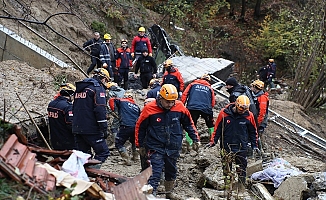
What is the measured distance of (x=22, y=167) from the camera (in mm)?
4016

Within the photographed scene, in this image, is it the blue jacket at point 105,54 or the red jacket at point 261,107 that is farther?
the blue jacket at point 105,54

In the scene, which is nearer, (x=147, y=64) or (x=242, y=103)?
(x=242, y=103)

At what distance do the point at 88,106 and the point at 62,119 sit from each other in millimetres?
553

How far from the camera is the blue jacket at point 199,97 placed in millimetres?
8633

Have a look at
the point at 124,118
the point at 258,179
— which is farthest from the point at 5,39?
the point at 258,179

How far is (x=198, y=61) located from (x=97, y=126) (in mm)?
8866

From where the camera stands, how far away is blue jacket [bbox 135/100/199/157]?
6348 millimetres

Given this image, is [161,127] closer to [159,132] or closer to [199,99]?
[159,132]

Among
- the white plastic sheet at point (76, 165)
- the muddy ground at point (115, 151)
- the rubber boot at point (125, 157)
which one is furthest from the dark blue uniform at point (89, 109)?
the white plastic sheet at point (76, 165)

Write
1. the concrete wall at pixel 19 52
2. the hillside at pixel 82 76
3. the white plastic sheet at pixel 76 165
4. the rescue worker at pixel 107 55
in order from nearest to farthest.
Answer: the white plastic sheet at pixel 76 165, the hillside at pixel 82 76, the concrete wall at pixel 19 52, the rescue worker at pixel 107 55

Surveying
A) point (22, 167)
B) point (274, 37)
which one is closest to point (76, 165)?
point (22, 167)

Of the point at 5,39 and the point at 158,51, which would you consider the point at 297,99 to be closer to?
the point at 158,51

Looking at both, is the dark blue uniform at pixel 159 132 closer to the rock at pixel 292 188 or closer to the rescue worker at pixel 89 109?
the rescue worker at pixel 89 109

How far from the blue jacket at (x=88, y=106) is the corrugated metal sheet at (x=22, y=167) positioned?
7.35 feet
